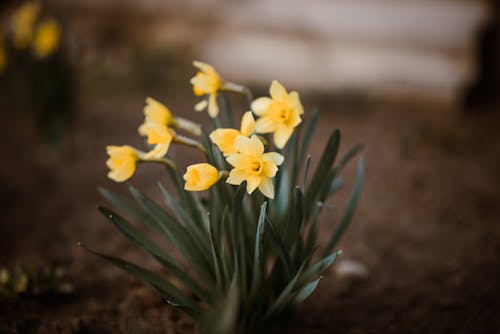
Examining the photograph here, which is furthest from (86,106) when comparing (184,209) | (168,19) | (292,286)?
(292,286)

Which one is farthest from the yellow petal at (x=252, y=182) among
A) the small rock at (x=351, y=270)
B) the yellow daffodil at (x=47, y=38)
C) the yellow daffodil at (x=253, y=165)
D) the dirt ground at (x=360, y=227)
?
the yellow daffodil at (x=47, y=38)

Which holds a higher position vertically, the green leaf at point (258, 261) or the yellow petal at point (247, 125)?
the yellow petal at point (247, 125)

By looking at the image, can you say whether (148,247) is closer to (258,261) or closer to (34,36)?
(258,261)

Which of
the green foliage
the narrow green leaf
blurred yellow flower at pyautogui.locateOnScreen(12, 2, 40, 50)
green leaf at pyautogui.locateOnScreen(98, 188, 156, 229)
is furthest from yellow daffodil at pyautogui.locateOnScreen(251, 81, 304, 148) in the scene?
blurred yellow flower at pyautogui.locateOnScreen(12, 2, 40, 50)

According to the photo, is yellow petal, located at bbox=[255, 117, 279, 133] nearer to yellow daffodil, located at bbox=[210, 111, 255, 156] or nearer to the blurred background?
yellow daffodil, located at bbox=[210, 111, 255, 156]

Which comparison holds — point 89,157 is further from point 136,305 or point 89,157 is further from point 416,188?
point 416,188

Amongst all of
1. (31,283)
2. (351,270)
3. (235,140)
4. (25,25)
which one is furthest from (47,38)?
(351,270)

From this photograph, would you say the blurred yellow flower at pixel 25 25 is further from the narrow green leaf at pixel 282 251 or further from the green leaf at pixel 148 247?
the narrow green leaf at pixel 282 251

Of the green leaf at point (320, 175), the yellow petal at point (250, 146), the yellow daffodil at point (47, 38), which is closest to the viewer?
the yellow petal at point (250, 146)
